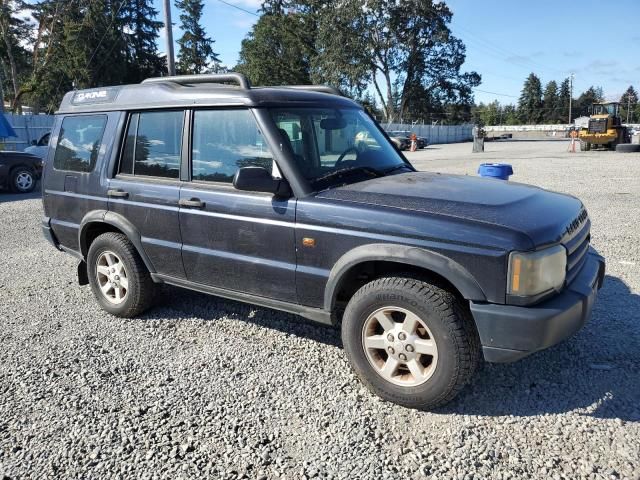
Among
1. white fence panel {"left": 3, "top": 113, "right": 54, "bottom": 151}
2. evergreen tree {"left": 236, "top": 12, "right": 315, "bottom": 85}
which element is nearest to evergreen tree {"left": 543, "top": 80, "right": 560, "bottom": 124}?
evergreen tree {"left": 236, "top": 12, "right": 315, "bottom": 85}

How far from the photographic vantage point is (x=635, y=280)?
5184 mm

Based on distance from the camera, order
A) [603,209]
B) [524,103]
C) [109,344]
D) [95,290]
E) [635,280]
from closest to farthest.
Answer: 1. [109,344]
2. [95,290]
3. [635,280]
4. [603,209]
5. [524,103]

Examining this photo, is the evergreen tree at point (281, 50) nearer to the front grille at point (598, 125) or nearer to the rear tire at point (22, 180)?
the front grille at point (598, 125)

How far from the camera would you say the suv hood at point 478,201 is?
2831mm

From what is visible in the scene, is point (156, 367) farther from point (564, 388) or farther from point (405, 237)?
point (564, 388)

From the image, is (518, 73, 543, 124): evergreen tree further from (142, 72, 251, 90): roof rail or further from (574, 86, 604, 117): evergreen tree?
(142, 72, 251, 90): roof rail

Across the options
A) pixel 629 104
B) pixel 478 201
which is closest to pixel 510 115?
pixel 629 104

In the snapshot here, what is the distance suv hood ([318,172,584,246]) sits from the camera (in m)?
2.83

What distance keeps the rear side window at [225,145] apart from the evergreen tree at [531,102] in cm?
12475

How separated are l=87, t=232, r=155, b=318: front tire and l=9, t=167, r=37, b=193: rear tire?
10.7 meters

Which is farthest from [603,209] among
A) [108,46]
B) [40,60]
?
[40,60]

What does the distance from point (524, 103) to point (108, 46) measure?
330ft

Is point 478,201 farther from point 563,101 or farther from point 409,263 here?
point 563,101

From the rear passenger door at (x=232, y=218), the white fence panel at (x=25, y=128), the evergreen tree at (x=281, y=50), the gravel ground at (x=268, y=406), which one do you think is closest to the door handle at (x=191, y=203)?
the rear passenger door at (x=232, y=218)
